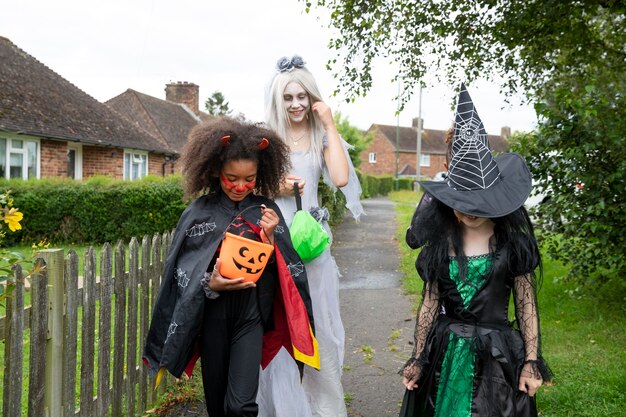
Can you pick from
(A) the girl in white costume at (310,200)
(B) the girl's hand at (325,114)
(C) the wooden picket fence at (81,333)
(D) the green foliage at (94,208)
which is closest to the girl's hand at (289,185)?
(A) the girl in white costume at (310,200)

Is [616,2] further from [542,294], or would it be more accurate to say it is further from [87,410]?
[87,410]

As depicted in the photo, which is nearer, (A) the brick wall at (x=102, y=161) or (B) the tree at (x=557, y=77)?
(B) the tree at (x=557, y=77)

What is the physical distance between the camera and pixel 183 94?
36.9 metres

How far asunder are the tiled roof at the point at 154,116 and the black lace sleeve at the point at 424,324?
27331 millimetres

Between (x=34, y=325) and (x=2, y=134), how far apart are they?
586 inches

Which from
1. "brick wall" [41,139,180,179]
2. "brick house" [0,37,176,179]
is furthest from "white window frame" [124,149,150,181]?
"brick wall" [41,139,180,179]

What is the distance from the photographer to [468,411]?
2.55m

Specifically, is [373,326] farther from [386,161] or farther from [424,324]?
[386,161]

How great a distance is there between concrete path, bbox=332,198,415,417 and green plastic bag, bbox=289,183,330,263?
1635 millimetres

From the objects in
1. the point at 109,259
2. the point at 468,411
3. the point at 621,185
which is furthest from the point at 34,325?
the point at 621,185

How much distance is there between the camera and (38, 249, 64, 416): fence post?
3029 mm

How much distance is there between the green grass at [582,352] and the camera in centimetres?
415

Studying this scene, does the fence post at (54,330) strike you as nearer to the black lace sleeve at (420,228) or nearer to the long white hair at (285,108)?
the long white hair at (285,108)

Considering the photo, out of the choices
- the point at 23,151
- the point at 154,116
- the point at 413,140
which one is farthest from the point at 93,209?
the point at 413,140
